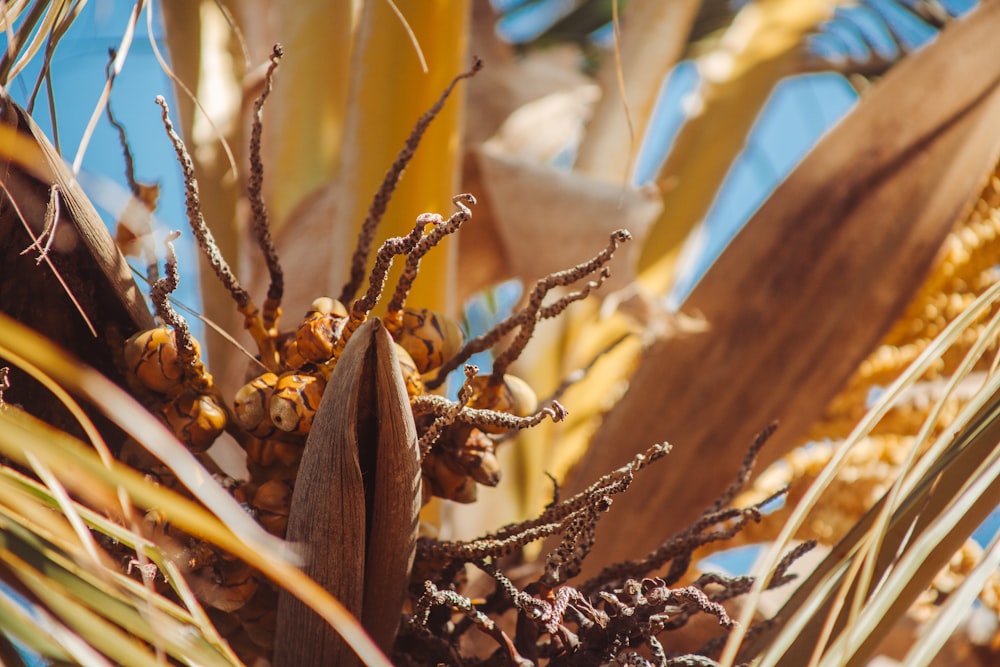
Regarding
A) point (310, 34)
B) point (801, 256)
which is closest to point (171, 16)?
point (310, 34)

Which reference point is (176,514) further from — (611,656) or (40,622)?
(611,656)

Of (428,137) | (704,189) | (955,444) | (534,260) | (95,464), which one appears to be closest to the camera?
(95,464)

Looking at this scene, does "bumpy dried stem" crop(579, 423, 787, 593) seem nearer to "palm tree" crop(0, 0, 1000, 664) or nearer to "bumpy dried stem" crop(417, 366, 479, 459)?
"palm tree" crop(0, 0, 1000, 664)

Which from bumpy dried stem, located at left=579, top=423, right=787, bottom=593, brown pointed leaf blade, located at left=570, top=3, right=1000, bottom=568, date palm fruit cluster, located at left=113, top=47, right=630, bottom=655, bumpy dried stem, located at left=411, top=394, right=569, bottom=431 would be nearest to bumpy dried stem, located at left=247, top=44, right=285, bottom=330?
date palm fruit cluster, located at left=113, top=47, right=630, bottom=655

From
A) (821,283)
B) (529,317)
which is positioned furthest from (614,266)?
(529,317)

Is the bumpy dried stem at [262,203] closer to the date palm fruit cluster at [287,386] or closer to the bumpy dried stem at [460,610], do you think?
the date palm fruit cluster at [287,386]

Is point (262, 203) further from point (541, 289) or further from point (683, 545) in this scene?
point (683, 545)
